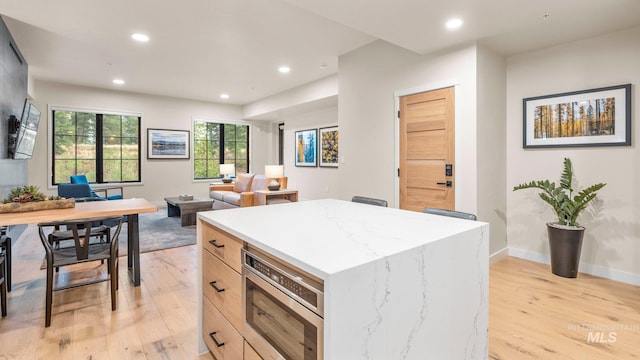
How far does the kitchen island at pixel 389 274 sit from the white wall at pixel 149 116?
6799mm

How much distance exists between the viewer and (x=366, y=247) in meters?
1.12

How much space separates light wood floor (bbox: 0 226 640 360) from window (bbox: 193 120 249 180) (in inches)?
208

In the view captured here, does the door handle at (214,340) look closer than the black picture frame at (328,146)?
Yes

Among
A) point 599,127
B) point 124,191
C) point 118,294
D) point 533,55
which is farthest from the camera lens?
point 124,191

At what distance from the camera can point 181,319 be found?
2326 millimetres

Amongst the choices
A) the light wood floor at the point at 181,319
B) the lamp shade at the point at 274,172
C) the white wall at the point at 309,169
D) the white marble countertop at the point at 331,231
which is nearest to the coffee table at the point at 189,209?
the lamp shade at the point at 274,172

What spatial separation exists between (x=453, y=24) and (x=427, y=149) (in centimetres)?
133

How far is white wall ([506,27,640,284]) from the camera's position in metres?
3.08

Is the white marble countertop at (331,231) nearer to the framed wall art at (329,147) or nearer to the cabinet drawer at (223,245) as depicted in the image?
the cabinet drawer at (223,245)

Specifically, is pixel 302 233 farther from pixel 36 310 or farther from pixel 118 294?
pixel 36 310

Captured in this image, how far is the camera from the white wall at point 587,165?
308 cm

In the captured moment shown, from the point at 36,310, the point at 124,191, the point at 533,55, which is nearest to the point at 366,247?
the point at 36,310

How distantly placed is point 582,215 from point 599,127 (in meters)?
0.93

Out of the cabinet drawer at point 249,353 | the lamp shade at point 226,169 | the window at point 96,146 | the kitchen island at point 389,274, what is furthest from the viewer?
the lamp shade at point 226,169
